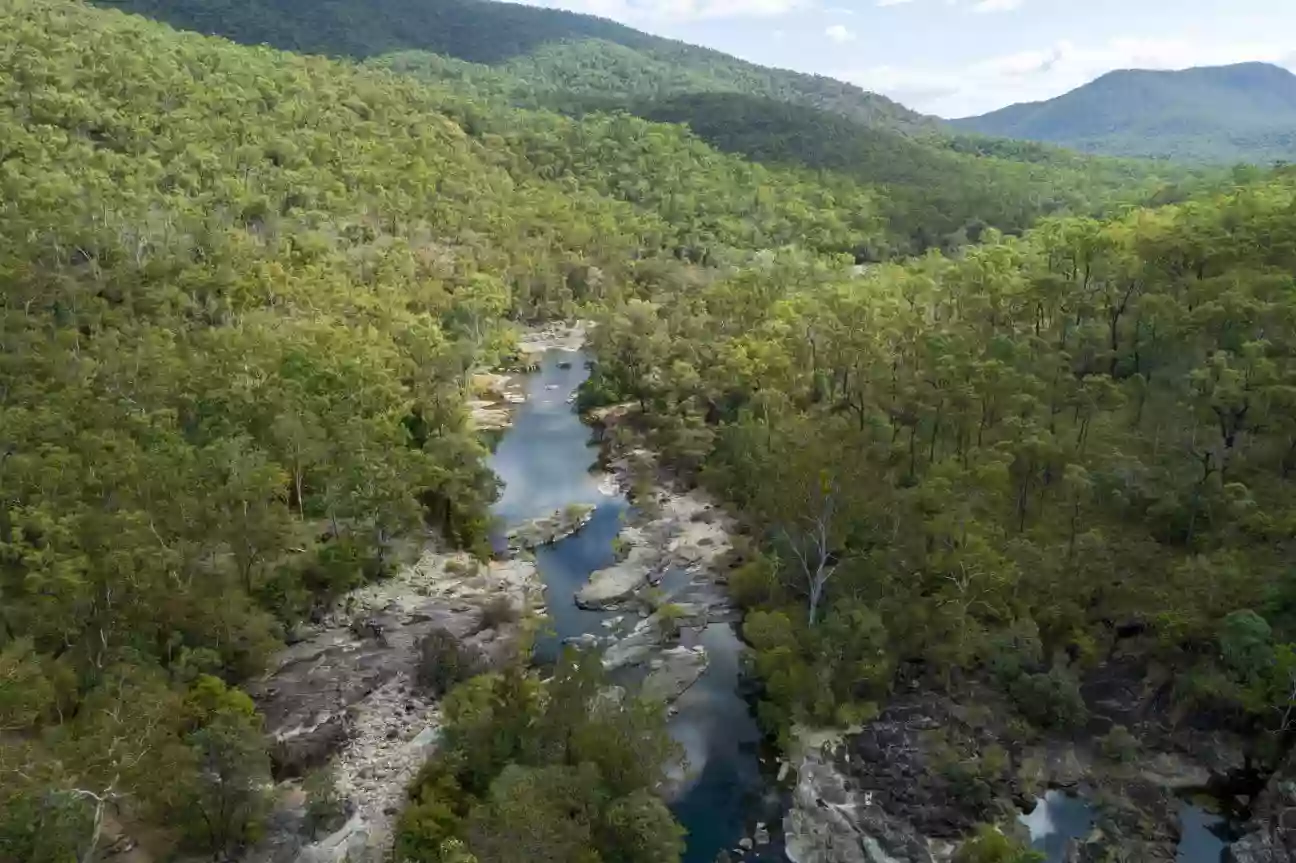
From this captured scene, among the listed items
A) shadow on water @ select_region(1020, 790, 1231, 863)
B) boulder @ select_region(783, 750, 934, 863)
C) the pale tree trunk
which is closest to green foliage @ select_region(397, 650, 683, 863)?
boulder @ select_region(783, 750, 934, 863)

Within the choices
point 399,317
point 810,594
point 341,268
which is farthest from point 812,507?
point 341,268

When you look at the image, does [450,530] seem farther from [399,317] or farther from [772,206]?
[772,206]

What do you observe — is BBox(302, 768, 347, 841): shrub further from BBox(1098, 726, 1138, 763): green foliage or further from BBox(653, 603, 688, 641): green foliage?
BBox(1098, 726, 1138, 763): green foliage

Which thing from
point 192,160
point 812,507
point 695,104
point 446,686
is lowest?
point 446,686

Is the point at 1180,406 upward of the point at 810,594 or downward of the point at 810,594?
upward

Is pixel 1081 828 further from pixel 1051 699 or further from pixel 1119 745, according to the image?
pixel 1051 699

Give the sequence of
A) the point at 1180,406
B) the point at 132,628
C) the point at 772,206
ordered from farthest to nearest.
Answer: the point at 772,206
the point at 1180,406
the point at 132,628
